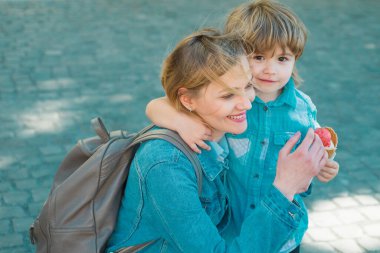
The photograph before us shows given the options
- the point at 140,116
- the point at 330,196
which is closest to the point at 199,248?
the point at 330,196

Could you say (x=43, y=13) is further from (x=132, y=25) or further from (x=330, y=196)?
(x=330, y=196)

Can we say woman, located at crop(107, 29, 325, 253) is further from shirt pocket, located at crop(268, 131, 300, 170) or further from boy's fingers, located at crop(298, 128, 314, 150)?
shirt pocket, located at crop(268, 131, 300, 170)

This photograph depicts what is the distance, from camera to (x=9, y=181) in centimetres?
504

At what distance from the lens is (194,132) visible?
246 cm

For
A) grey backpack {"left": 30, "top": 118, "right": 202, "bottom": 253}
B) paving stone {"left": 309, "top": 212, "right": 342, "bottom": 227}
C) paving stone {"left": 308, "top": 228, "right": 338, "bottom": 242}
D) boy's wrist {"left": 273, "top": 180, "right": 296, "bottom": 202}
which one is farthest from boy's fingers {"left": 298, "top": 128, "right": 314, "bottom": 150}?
paving stone {"left": 309, "top": 212, "right": 342, "bottom": 227}

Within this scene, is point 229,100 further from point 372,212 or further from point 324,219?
point 372,212

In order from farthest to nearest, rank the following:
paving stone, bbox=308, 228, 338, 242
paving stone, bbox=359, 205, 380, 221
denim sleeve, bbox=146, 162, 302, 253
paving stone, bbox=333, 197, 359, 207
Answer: paving stone, bbox=333, 197, 359, 207 < paving stone, bbox=359, 205, 380, 221 < paving stone, bbox=308, 228, 338, 242 < denim sleeve, bbox=146, 162, 302, 253

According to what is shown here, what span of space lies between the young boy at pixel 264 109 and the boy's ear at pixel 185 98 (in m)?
0.11

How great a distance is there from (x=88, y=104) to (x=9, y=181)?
1.74m

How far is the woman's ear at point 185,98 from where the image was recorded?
8.21ft

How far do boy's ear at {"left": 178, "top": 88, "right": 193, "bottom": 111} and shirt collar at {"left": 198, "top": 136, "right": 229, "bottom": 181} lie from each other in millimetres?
167

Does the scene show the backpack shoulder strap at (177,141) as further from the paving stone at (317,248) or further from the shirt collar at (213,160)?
the paving stone at (317,248)

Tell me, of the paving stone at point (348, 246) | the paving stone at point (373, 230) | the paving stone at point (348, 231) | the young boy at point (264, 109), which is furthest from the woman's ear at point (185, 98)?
the paving stone at point (373, 230)

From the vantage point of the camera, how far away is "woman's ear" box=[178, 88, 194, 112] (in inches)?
98.6
